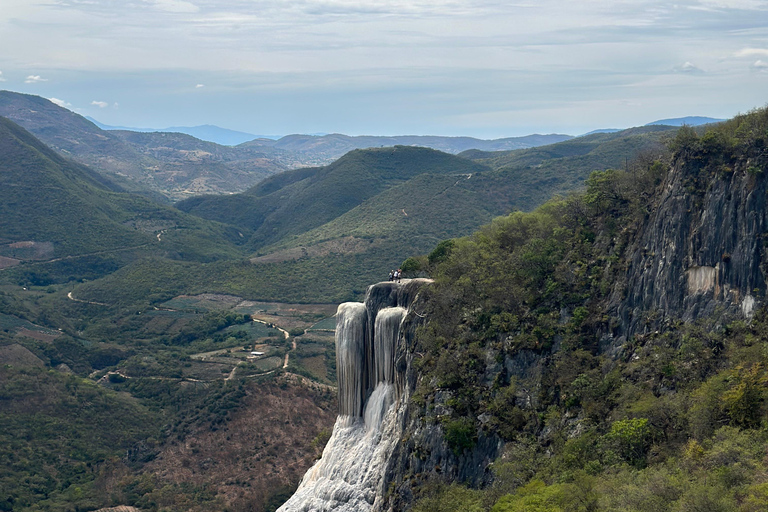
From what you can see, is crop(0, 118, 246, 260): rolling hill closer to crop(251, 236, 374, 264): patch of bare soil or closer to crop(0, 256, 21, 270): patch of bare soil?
crop(0, 256, 21, 270): patch of bare soil

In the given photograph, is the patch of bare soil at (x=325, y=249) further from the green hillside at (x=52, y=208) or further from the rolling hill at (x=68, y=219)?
the green hillside at (x=52, y=208)

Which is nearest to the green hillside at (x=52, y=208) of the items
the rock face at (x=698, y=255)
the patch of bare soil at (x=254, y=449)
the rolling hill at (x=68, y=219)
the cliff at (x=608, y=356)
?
the rolling hill at (x=68, y=219)

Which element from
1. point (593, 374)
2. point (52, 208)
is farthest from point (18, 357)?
point (52, 208)

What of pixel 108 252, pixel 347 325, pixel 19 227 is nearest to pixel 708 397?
pixel 347 325

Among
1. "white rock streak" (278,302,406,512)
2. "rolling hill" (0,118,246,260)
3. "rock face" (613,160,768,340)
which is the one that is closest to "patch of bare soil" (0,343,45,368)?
"white rock streak" (278,302,406,512)

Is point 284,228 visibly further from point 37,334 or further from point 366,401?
point 366,401

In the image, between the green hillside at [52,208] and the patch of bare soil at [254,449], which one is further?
the green hillside at [52,208]
